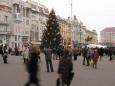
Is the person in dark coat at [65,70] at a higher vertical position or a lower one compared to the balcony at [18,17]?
lower

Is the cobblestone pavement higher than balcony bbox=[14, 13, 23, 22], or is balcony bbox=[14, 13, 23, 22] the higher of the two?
balcony bbox=[14, 13, 23, 22]

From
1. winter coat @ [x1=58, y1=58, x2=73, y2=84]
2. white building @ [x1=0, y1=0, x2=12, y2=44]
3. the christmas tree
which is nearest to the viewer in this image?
winter coat @ [x1=58, y1=58, x2=73, y2=84]

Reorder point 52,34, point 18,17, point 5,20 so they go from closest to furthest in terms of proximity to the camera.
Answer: point 5,20 < point 52,34 < point 18,17

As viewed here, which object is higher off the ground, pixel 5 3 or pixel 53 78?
pixel 5 3

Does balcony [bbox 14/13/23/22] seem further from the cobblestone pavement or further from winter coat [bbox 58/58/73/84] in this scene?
winter coat [bbox 58/58/73/84]

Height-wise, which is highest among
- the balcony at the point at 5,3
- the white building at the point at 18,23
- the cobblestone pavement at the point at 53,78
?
the balcony at the point at 5,3

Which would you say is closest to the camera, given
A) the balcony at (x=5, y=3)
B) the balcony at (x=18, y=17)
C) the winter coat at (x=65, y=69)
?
the winter coat at (x=65, y=69)

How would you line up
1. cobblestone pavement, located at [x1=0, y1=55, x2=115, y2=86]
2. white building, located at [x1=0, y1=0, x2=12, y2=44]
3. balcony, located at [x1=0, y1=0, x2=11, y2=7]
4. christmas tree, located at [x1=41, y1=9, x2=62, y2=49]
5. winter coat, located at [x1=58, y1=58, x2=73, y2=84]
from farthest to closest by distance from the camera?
1. christmas tree, located at [x1=41, y1=9, x2=62, y2=49]
2. balcony, located at [x1=0, y1=0, x2=11, y2=7]
3. white building, located at [x1=0, y1=0, x2=12, y2=44]
4. cobblestone pavement, located at [x1=0, y1=55, x2=115, y2=86]
5. winter coat, located at [x1=58, y1=58, x2=73, y2=84]

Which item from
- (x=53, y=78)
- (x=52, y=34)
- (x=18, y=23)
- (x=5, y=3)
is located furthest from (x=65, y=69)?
(x=18, y=23)

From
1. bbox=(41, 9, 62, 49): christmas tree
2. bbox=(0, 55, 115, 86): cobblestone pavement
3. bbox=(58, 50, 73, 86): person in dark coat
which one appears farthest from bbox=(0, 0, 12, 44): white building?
bbox=(58, 50, 73, 86): person in dark coat

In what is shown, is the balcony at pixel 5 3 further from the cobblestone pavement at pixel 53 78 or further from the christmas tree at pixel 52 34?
the cobblestone pavement at pixel 53 78

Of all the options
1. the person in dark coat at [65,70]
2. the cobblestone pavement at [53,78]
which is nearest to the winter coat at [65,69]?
the person in dark coat at [65,70]

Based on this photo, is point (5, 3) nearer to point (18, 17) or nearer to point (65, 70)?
point (18, 17)

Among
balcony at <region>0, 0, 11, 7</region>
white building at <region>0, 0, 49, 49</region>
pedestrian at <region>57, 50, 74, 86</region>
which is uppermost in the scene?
balcony at <region>0, 0, 11, 7</region>
